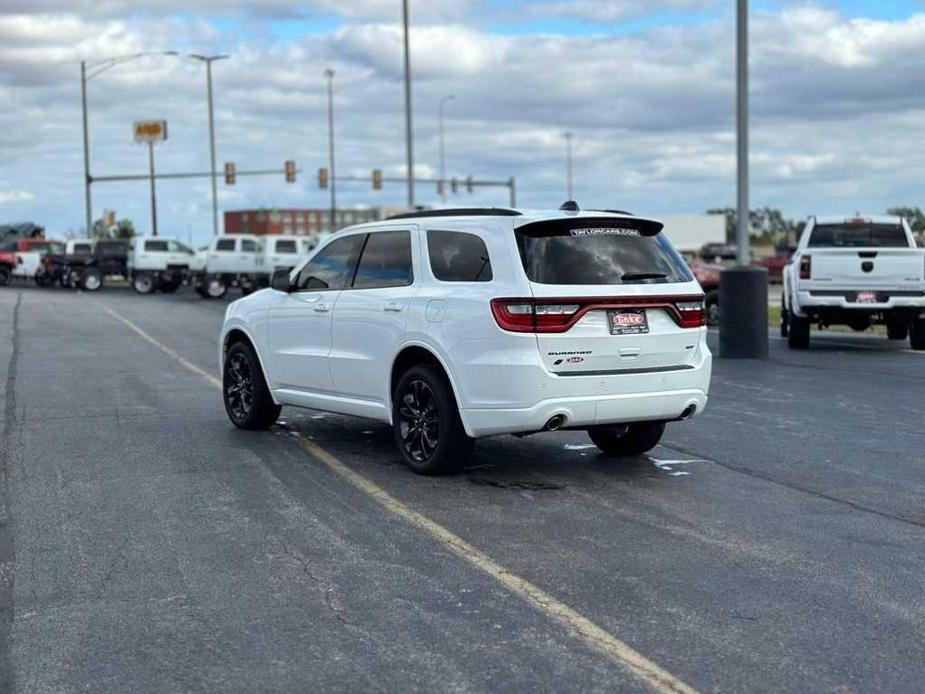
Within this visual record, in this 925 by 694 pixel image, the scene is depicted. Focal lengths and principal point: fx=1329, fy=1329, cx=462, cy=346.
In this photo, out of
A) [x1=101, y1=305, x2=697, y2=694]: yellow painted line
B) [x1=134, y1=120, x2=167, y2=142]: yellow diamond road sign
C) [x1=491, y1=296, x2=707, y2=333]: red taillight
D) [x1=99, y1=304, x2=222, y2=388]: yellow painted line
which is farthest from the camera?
[x1=134, y1=120, x2=167, y2=142]: yellow diamond road sign

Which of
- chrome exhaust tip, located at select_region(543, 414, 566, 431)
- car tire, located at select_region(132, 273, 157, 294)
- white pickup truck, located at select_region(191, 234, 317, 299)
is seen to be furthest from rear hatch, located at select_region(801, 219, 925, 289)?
car tire, located at select_region(132, 273, 157, 294)

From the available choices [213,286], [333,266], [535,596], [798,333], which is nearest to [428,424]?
[333,266]

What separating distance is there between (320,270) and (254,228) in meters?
171

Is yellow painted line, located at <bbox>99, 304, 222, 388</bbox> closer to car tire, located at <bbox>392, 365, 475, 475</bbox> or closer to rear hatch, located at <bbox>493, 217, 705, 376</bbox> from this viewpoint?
car tire, located at <bbox>392, 365, 475, 475</bbox>

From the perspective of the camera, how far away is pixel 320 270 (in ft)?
34.5

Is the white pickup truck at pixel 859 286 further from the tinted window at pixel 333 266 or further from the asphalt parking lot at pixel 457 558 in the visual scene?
the tinted window at pixel 333 266

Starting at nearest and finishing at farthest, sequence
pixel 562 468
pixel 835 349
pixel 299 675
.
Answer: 1. pixel 299 675
2. pixel 562 468
3. pixel 835 349

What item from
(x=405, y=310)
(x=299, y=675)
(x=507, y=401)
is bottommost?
A: (x=299, y=675)

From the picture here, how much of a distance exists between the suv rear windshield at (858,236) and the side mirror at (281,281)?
12376mm

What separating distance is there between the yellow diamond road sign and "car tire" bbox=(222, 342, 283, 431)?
223 ft

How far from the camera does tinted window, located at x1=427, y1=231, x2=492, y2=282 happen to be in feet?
28.6

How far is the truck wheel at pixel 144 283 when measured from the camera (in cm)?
5109

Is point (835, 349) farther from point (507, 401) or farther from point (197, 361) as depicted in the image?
point (507, 401)

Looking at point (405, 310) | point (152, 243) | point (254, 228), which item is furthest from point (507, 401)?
point (254, 228)
